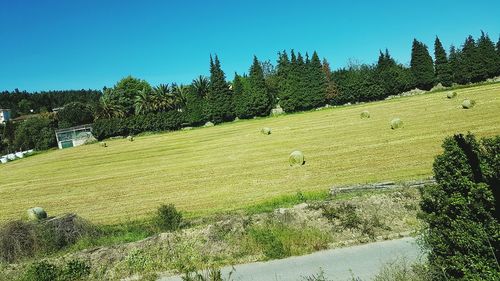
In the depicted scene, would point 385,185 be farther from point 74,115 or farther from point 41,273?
point 74,115

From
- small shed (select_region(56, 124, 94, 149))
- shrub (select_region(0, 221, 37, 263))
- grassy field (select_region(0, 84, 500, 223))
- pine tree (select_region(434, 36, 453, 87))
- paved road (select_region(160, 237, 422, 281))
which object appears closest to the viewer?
Answer: paved road (select_region(160, 237, 422, 281))

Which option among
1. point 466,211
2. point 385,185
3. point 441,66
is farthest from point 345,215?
point 441,66

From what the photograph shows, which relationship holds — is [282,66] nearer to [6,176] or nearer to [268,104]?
[268,104]

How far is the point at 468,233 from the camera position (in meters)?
7.56

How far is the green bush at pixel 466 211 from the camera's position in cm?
729

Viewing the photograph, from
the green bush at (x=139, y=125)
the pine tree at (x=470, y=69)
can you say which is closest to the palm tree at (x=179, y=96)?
the green bush at (x=139, y=125)

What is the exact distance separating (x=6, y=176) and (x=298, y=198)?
45.3 m

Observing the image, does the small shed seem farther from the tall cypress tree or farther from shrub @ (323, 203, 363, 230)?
shrub @ (323, 203, 363, 230)

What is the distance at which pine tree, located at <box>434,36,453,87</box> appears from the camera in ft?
263

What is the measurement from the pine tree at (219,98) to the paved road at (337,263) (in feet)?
243

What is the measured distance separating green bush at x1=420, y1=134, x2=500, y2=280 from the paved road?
3421 millimetres

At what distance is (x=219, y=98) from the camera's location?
88.6m

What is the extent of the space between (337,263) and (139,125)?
8341cm

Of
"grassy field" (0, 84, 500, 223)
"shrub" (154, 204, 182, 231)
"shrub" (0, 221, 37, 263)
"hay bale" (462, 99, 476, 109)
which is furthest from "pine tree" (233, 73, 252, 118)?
"shrub" (0, 221, 37, 263)
